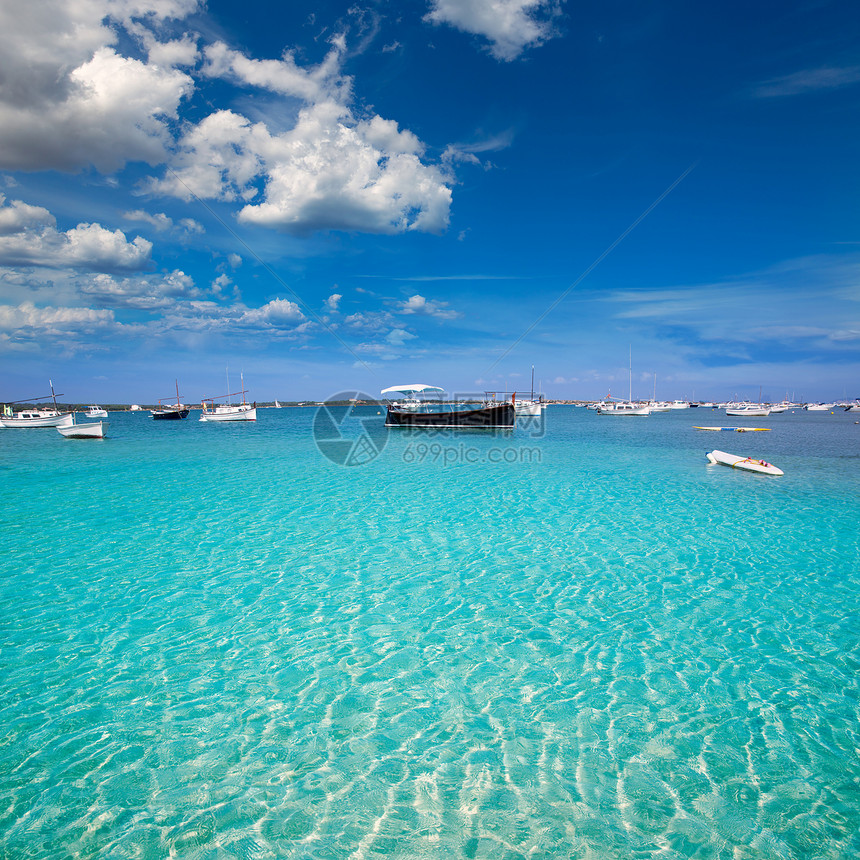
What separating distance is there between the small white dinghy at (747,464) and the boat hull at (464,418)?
25.0m

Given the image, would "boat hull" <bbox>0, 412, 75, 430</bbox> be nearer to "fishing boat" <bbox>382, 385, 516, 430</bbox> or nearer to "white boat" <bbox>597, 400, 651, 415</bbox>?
"fishing boat" <bbox>382, 385, 516, 430</bbox>

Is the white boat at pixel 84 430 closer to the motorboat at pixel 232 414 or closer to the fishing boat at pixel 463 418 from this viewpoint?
the fishing boat at pixel 463 418

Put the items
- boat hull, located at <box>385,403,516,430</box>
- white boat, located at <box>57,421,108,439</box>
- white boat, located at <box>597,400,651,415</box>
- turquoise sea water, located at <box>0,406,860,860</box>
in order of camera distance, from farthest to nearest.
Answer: white boat, located at <box>597,400,651,415</box> < boat hull, located at <box>385,403,516,430</box> < white boat, located at <box>57,421,108,439</box> < turquoise sea water, located at <box>0,406,860,860</box>

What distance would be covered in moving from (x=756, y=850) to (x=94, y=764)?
20.1 feet

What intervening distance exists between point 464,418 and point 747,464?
31459mm

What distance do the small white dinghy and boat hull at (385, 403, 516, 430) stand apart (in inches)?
986

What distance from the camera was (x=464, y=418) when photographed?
53.2 metres

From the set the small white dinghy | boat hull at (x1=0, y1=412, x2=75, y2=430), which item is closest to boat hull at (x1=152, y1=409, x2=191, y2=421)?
boat hull at (x1=0, y1=412, x2=75, y2=430)

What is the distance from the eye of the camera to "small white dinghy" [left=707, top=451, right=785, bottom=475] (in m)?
23.6

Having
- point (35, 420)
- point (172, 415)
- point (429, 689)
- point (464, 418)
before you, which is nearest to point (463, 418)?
point (464, 418)

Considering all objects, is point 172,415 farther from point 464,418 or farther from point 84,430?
point 464,418

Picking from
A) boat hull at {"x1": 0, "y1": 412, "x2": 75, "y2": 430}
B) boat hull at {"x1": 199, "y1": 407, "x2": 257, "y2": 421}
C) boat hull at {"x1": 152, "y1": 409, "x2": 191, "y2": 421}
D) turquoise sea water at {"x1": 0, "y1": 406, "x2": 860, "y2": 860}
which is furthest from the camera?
boat hull at {"x1": 152, "y1": 409, "x2": 191, "y2": 421}

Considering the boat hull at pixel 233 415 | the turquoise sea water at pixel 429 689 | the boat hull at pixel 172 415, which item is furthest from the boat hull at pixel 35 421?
the turquoise sea water at pixel 429 689

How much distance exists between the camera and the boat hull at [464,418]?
171ft
